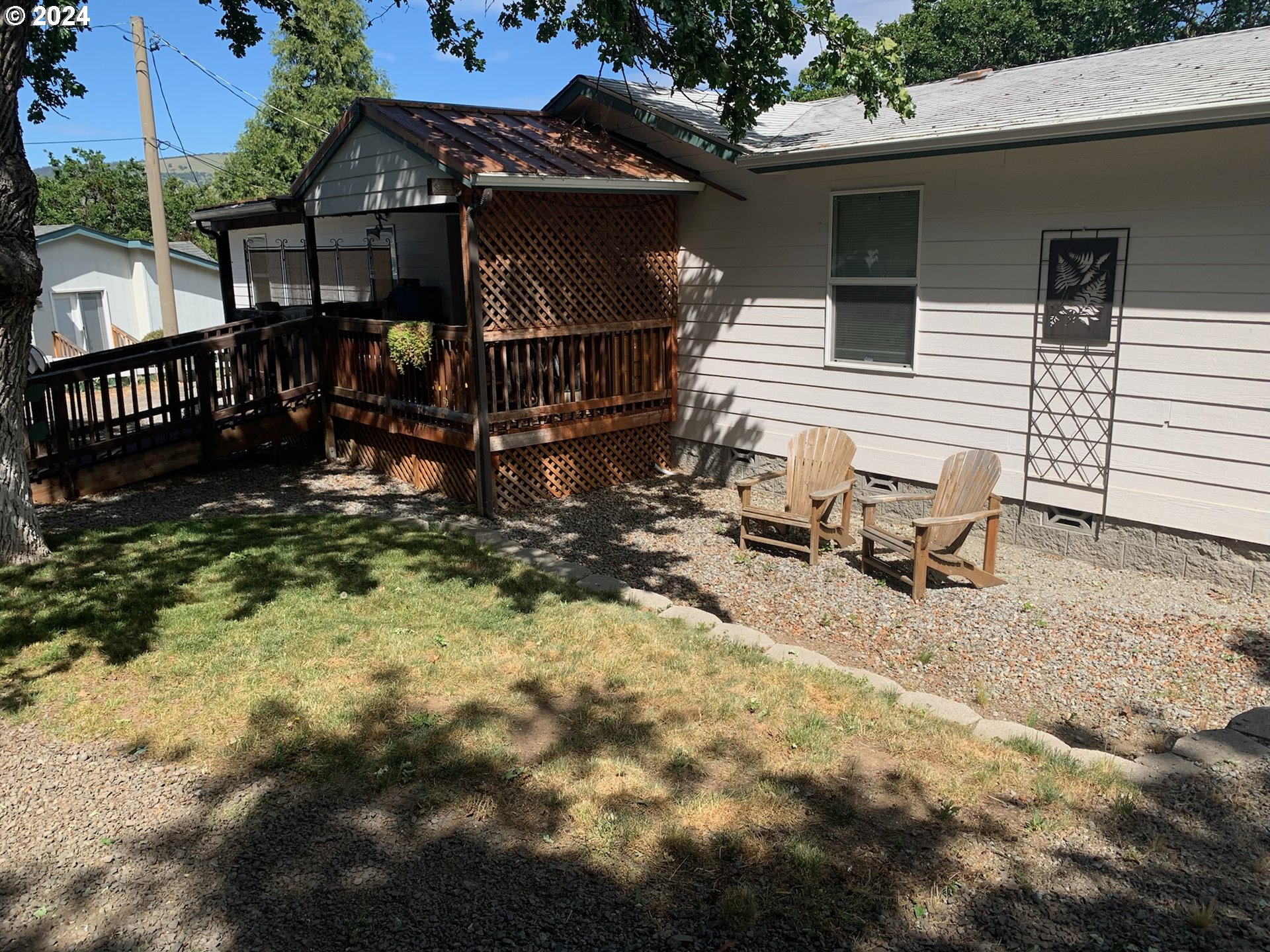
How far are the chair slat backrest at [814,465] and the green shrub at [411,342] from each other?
3.50 m

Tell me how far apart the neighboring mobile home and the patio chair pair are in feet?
2.77

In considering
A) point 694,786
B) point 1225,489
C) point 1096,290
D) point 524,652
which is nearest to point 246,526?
point 524,652

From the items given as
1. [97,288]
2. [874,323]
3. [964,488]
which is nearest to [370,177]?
[874,323]

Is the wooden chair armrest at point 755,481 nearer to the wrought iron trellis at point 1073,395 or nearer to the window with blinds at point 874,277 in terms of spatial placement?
the window with blinds at point 874,277

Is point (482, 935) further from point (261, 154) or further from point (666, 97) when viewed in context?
point (261, 154)

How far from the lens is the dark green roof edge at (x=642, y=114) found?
855 centimetres

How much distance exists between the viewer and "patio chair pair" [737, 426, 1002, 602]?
6730 millimetres

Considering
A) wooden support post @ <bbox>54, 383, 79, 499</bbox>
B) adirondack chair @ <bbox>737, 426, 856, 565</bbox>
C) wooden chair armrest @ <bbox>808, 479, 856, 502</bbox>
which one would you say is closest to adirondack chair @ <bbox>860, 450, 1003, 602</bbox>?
wooden chair armrest @ <bbox>808, 479, 856, 502</bbox>

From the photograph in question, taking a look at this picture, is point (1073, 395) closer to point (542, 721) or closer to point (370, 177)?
point (542, 721)

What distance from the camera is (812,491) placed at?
7941 millimetres

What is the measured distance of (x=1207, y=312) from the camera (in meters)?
6.44

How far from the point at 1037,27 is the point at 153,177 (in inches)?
1192

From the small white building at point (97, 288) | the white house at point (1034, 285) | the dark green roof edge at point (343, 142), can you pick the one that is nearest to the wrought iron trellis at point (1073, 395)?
the white house at point (1034, 285)

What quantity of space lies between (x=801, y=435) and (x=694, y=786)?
4510 mm
